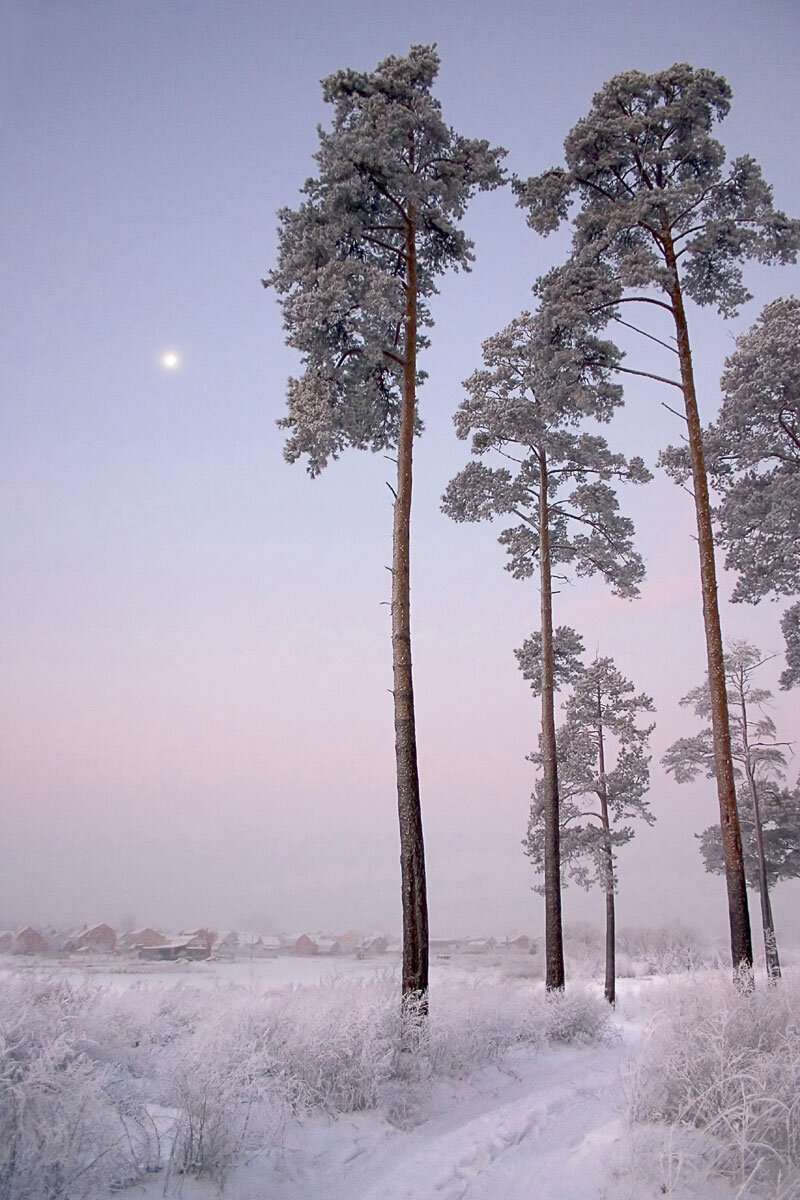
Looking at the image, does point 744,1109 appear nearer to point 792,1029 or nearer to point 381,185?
point 792,1029

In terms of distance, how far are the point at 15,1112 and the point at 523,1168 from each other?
3559 mm

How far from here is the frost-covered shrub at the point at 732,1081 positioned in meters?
4.36

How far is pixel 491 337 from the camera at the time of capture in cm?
1750

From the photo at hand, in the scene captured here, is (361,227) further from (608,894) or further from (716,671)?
(608,894)

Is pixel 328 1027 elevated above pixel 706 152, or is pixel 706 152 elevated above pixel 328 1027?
pixel 706 152

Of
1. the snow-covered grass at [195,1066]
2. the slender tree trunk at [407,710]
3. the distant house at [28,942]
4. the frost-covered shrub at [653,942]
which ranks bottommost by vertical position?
the frost-covered shrub at [653,942]

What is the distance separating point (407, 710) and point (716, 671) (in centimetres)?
563

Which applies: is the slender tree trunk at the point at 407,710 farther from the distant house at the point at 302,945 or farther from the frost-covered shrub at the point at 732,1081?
the distant house at the point at 302,945

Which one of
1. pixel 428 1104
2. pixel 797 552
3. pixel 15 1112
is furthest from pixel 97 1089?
pixel 797 552

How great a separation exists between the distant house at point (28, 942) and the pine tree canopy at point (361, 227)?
17807mm

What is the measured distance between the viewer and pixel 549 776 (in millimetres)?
15812

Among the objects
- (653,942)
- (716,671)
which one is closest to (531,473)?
(716,671)

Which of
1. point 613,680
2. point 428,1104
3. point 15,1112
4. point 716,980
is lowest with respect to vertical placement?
point 428,1104

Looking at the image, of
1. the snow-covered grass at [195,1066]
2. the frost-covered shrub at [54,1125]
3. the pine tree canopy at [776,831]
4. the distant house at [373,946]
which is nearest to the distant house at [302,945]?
the distant house at [373,946]
